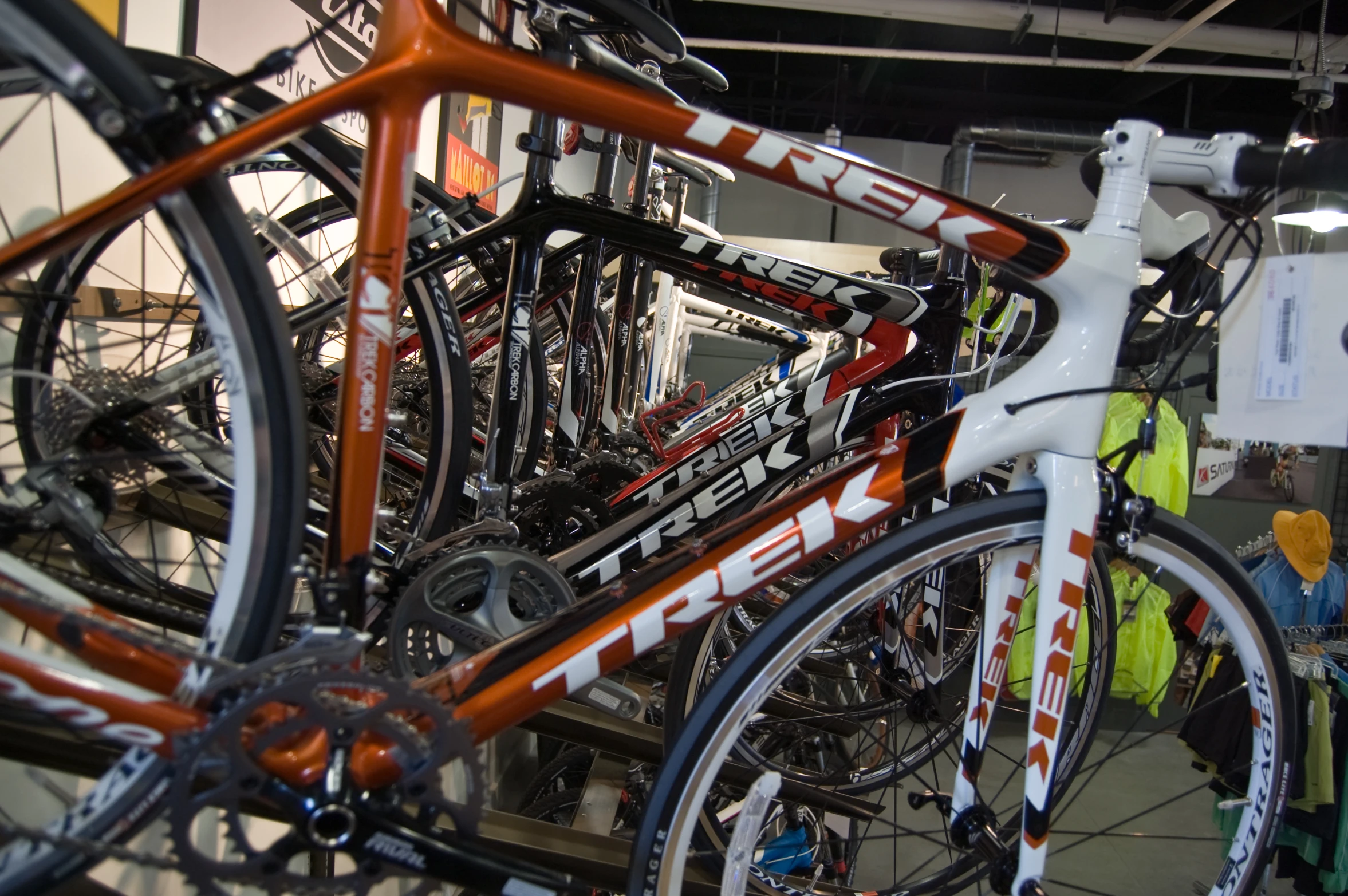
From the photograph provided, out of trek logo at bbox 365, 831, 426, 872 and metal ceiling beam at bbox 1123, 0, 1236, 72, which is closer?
trek logo at bbox 365, 831, 426, 872

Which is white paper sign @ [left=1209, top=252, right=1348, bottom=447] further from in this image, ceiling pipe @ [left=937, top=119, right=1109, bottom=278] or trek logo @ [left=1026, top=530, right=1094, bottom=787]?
ceiling pipe @ [left=937, top=119, right=1109, bottom=278]

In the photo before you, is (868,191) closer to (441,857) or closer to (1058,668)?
(1058,668)

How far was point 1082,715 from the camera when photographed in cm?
116

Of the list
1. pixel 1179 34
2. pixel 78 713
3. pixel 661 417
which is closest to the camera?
pixel 78 713

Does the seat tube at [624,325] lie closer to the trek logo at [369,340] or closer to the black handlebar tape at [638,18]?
the black handlebar tape at [638,18]

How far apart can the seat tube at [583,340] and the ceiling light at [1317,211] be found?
0.88 metres

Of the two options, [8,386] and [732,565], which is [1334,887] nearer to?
[732,565]

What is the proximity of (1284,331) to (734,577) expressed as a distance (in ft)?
1.62

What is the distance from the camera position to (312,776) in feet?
1.94

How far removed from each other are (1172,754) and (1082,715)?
288cm

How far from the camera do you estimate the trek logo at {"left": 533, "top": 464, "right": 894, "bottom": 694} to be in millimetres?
676

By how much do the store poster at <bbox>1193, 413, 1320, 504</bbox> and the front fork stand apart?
139 inches

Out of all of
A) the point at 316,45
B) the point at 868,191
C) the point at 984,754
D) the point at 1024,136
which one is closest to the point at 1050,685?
the point at 984,754

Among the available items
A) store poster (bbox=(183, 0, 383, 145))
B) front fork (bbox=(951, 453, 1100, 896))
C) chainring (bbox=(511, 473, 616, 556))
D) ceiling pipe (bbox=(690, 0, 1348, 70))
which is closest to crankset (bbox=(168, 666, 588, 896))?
front fork (bbox=(951, 453, 1100, 896))
